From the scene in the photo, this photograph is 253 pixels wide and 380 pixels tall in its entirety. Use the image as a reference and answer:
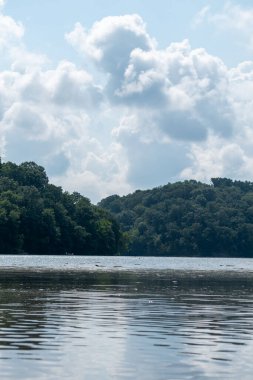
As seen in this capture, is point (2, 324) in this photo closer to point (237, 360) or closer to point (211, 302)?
point (237, 360)

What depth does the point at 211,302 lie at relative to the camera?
154 feet

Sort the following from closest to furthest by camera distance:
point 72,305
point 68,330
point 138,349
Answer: point 138,349, point 68,330, point 72,305

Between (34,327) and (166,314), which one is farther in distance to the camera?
(166,314)

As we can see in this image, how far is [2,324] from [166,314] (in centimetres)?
845

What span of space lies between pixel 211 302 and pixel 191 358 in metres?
22.0

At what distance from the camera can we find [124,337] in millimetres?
29219

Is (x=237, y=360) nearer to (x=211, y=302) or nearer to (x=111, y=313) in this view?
(x=111, y=313)

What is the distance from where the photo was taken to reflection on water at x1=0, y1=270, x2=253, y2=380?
22.9 meters

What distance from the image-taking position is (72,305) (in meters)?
42.0

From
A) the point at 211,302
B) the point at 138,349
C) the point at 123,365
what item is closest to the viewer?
the point at 123,365

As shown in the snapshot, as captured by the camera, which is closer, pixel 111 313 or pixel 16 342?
pixel 16 342

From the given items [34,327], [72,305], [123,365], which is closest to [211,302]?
[72,305]

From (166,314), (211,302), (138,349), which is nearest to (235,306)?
(211,302)

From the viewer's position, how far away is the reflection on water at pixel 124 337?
22906 millimetres
